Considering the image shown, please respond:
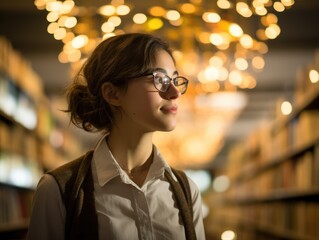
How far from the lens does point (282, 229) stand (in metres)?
6.58

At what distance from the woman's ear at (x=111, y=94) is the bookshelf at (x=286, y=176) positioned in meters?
2.50

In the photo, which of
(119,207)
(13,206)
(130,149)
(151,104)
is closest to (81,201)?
(119,207)

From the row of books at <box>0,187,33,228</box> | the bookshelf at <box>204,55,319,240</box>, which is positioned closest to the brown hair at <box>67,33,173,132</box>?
the bookshelf at <box>204,55,319,240</box>

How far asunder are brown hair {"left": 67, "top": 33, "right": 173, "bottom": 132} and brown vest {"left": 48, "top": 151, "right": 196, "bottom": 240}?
18 cm

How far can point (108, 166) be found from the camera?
1.78 metres

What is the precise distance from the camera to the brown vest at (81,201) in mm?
1657

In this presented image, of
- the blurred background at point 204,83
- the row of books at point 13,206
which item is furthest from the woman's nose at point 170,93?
the row of books at point 13,206

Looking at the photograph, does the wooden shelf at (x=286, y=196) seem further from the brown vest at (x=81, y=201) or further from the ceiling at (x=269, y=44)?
the brown vest at (x=81, y=201)

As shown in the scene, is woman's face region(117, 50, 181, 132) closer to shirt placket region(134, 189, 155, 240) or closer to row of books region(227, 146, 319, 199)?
shirt placket region(134, 189, 155, 240)

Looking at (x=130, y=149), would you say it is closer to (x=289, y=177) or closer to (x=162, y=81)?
(x=162, y=81)

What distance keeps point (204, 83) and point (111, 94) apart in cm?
447

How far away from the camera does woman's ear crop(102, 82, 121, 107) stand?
1845mm

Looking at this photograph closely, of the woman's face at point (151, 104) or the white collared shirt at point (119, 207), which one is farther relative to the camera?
the woman's face at point (151, 104)

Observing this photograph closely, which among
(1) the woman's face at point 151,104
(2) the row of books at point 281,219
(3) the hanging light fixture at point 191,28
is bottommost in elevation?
(2) the row of books at point 281,219
